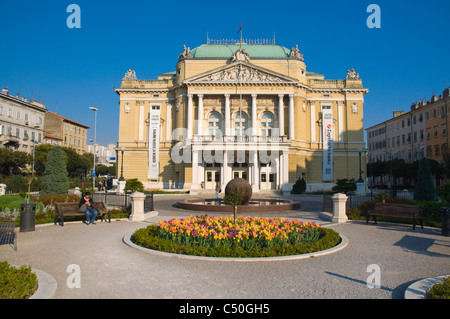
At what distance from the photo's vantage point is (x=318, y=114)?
53219mm

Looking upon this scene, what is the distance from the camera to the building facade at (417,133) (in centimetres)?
6159

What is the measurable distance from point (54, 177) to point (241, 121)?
3165 centimetres

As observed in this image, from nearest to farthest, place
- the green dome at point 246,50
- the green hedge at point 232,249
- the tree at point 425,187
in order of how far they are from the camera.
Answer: the green hedge at point 232,249, the tree at point 425,187, the green dome at point 246,50

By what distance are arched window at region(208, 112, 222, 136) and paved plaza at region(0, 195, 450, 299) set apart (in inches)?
1548

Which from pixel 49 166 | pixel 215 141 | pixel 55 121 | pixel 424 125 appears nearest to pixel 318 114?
pixel 215 141

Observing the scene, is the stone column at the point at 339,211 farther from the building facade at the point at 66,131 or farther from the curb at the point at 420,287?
the building facade at the point at 66,131

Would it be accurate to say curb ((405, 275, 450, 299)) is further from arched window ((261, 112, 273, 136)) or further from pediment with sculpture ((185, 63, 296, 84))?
arched window ((261, 112, 273, 136))

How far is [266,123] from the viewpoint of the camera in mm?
51094

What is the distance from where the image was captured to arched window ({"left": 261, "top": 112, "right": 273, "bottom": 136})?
51.0m

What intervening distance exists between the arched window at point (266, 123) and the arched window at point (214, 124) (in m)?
6.77

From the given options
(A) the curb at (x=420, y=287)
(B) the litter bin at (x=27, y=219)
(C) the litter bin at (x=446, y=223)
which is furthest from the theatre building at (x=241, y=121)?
(A) the curb at (x=420, y=287)

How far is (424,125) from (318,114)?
29.8 meters

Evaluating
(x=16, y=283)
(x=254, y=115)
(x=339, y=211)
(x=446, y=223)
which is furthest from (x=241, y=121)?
(x=16, y=283)

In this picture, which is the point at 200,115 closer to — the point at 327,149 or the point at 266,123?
the point at 266,123
